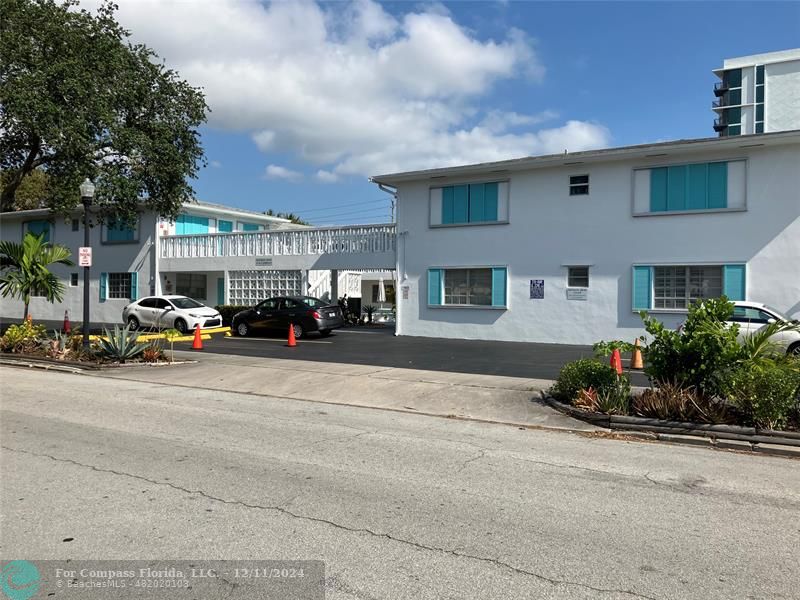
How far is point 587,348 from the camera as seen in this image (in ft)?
59.7

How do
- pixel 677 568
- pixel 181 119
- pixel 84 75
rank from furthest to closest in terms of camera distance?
1. pixel 181 119
2. pixel 84 75
3. pixel 677 568

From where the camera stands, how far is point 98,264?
30.4m

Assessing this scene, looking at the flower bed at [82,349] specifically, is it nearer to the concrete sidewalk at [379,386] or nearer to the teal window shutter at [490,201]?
the concrete sidewalk at [379,386]

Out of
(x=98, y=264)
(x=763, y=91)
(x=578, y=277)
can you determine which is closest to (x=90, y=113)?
(x=98, y=264)

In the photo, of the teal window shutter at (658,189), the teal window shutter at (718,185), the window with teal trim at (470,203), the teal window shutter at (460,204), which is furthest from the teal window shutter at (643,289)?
the teal window shutter at (460,204)

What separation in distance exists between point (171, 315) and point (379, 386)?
46.0 ft

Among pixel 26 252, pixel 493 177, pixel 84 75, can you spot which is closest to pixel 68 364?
pixel 26 252

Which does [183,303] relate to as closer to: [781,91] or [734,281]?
[734,281]

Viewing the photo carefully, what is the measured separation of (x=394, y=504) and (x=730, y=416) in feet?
17.8

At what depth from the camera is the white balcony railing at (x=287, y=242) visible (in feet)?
77.5

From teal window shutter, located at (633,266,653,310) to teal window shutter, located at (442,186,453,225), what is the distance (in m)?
6.68

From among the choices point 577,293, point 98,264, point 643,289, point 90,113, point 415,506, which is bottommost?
point 415,506

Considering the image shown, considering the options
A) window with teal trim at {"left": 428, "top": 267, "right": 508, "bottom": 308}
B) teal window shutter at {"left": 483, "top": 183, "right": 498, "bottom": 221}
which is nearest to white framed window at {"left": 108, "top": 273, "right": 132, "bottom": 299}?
window with teal trim at {"left": 428, "top": 267, "right": 508, "bottom": 308}

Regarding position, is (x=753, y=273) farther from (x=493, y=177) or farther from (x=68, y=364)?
(x=68, y=364)
